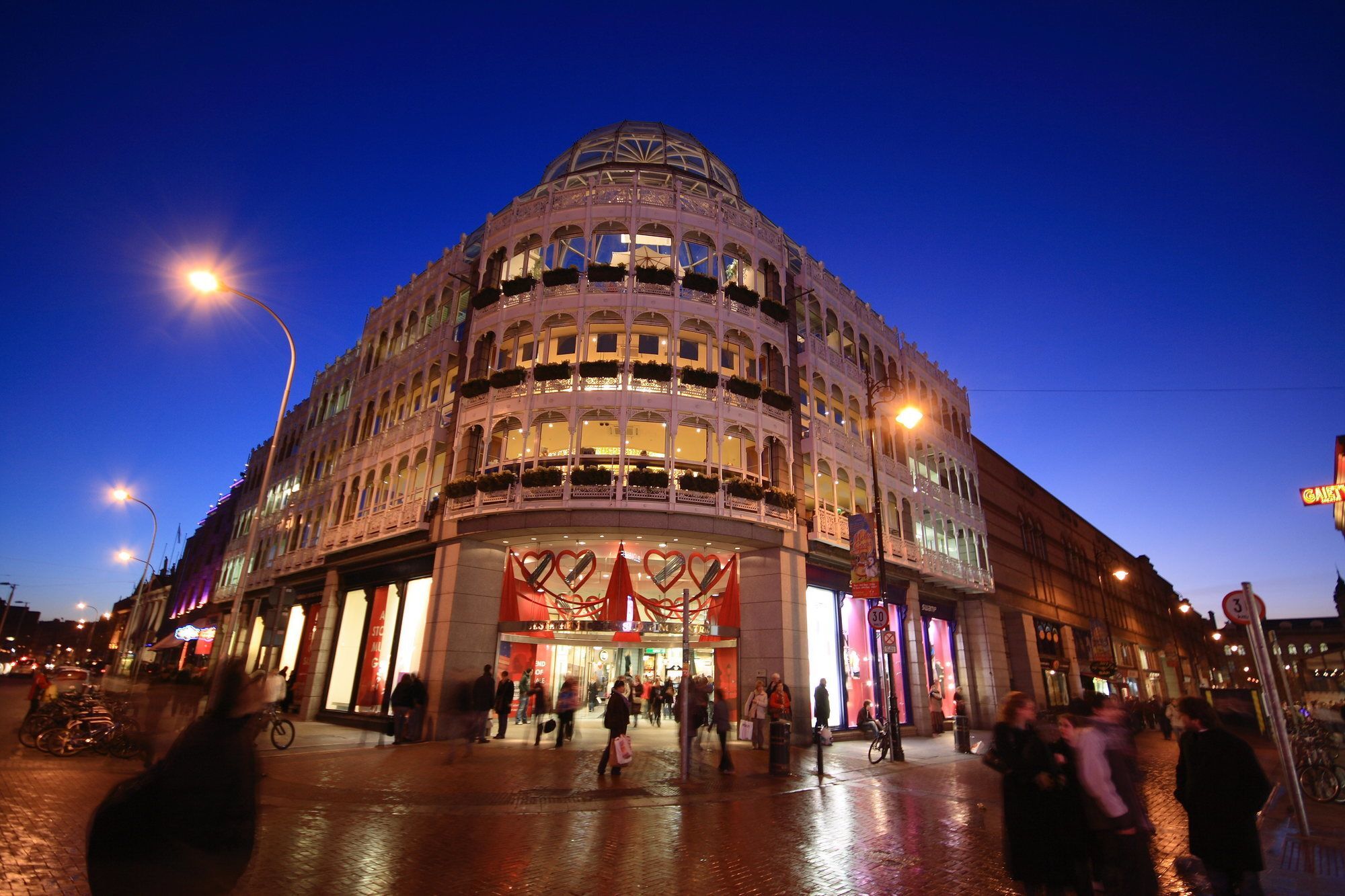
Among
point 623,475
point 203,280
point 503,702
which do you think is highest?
point 203,280

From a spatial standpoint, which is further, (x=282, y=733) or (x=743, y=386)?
(x=743, y=386)

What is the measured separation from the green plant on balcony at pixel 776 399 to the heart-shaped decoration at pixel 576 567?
7.86 m

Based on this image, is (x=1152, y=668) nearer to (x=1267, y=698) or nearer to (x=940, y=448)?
(x=940, y=448)

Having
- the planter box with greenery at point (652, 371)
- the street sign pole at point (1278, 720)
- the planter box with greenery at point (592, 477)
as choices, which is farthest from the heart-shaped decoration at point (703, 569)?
the street sign pole at point (1278, 720)

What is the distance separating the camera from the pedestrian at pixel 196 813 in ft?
11.0

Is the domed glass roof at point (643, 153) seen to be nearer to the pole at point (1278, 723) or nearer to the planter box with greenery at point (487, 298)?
the planter box with greenery at point (487, 298)

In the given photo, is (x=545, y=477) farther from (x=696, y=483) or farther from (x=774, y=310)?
(x=774, y=310)

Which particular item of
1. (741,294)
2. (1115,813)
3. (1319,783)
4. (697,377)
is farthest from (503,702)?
(1319,783)

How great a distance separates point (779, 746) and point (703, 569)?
775 cm

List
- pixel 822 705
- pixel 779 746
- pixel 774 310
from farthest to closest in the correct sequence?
1. pixel 774 310
2. pixel 822 705
3. pixel 779 746

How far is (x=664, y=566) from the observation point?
69.9 feet

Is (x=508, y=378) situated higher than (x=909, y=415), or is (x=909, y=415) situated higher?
(x=508, y=378)

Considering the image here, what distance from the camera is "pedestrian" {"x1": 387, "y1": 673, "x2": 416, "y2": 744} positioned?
60.5ft

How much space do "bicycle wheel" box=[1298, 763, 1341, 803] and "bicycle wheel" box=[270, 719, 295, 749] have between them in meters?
22.0
